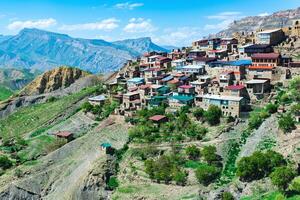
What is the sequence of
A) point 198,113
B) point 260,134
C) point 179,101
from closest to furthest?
point 260,134 → point 198,113 → point 179,101

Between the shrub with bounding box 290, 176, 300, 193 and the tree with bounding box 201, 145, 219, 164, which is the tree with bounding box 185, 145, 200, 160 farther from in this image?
the shrub with bounding box 290, 176, 300, 193

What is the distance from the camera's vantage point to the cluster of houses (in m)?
65.4

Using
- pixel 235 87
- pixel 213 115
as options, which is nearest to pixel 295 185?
pixel 213 115

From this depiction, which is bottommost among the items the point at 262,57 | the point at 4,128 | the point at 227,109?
the point at 4,128

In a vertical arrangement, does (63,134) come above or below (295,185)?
below

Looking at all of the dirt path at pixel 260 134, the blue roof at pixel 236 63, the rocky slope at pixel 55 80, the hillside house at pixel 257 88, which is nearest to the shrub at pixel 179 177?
the dirt path at pixel 260 134

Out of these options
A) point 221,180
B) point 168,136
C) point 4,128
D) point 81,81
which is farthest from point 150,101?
point 81,81

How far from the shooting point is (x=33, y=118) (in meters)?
89.7

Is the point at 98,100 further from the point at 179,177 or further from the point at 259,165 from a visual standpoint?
the point at 259,165

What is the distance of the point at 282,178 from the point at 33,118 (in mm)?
57925

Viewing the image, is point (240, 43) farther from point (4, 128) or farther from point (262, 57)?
point (4, 128)

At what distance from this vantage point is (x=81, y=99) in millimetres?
91312

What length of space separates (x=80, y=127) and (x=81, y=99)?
1750 cm

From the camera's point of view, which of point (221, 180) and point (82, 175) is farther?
point (82, 175)
